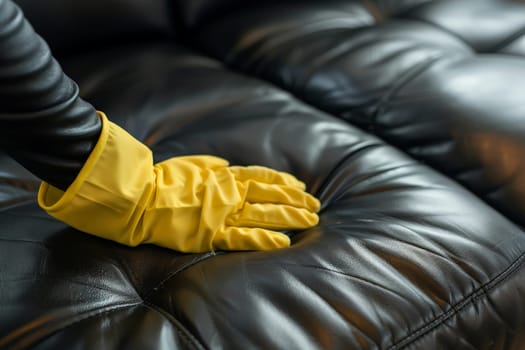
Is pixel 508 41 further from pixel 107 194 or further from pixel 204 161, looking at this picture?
pixel 107 194

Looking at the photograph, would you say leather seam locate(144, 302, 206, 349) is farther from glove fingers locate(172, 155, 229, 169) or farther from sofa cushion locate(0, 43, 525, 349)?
glove fingers locate(172, 155, 229, 169)

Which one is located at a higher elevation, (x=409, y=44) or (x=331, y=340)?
(x=409, y=44)

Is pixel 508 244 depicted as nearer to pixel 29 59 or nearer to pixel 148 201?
pixel 148 201

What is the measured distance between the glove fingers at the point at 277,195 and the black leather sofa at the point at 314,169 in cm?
4

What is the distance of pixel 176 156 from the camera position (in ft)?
2.89

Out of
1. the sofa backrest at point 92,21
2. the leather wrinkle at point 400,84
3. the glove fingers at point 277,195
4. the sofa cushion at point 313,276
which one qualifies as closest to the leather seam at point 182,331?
the sofa cushion at point 313,276

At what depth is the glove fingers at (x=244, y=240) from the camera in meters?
0.71

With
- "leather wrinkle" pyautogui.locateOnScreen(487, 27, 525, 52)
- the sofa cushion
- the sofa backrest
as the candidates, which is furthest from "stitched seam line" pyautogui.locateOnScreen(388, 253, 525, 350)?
the sofa backrest

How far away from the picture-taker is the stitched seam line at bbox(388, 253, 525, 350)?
63 cm

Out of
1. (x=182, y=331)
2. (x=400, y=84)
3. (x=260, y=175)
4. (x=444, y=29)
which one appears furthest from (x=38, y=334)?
(x=444, y=29)

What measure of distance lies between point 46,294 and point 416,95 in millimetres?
644

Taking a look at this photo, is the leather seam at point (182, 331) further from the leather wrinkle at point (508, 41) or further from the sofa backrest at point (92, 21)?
the leather wrinkle at point (508, 41)

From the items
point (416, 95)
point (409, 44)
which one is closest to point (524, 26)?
point (409, 44)

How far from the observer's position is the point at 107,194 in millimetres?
686
